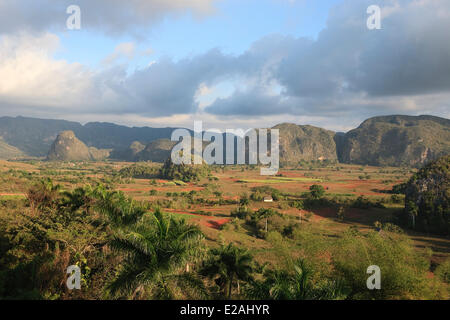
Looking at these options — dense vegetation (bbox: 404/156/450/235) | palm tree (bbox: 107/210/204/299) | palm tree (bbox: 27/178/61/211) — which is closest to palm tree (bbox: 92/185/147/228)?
palm tree (bbox: 107/210/204/299)

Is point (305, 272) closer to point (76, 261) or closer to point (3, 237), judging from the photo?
point (76, 261)

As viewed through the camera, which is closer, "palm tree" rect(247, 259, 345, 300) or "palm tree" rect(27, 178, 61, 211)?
"palm tree" rect(247, 259, 345, 300)

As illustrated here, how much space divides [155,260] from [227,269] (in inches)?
311

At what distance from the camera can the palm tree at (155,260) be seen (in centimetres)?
876

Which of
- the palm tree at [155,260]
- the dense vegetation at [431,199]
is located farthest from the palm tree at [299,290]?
the dense vegetation at [431,199]

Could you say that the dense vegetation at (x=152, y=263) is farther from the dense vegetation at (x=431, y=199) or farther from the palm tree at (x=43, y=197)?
the dense vegetation at (x=431, y=199)

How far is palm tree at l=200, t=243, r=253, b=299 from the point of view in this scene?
15.5 m

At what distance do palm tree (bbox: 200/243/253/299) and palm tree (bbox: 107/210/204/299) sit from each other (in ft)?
20.6

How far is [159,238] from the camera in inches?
376

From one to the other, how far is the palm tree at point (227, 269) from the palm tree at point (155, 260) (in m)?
6.29

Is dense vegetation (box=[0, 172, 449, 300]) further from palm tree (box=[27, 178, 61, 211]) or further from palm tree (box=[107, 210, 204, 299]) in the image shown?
palm tree (box=[27, 178, 61, 211])
